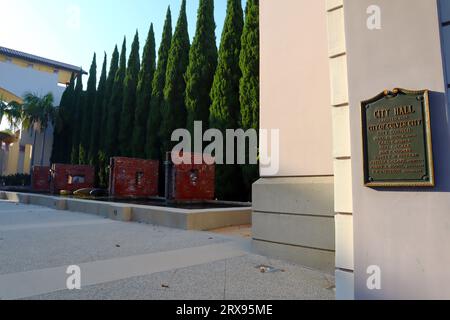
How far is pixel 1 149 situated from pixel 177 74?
1075 inches

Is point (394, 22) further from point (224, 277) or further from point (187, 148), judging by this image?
point (187, 148)

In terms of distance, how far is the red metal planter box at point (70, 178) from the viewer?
19.6m

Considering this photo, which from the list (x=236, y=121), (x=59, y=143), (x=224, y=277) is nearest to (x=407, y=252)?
(x=224, y=277)

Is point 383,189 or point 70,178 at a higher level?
point 70,178

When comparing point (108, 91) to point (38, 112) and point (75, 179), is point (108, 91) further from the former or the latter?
point (75, 179)

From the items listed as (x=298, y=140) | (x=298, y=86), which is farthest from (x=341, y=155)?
(x=298, y=86)

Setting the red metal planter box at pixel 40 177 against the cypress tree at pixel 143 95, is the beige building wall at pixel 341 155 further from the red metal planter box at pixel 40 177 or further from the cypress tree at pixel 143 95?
the red metal planter box at pixel 40 177

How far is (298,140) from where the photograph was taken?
5.09 m

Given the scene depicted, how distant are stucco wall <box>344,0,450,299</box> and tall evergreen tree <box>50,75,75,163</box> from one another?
1303 inches

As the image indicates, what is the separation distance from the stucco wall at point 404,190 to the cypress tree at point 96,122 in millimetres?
26822

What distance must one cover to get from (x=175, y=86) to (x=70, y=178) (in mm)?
8911

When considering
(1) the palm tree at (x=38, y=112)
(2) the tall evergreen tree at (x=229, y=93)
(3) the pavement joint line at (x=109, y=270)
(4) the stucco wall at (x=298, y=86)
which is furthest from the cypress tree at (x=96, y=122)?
(4) the stucco wall at (x=298, y=86)

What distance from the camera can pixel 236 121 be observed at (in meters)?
17.2

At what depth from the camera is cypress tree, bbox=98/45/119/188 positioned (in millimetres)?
25688
